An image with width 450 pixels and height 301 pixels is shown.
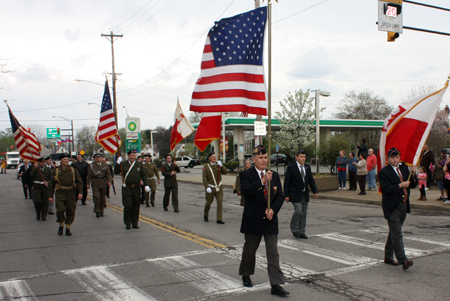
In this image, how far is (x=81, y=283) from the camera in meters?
5.65

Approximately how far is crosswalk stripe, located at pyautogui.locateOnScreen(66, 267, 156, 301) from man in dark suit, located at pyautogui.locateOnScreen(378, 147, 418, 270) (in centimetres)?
375

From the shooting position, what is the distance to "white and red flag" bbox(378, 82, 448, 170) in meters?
7.02

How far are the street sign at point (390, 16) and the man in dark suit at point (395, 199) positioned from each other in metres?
6.70

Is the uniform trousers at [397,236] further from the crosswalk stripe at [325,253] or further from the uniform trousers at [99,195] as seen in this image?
the uniform trousers at [99,195]

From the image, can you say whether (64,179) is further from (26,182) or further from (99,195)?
(26,182)

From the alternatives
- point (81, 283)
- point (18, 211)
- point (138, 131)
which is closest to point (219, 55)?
point (81, 283)

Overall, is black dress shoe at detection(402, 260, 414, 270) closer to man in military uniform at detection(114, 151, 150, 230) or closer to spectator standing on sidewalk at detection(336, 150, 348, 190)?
man in military uniform at detection(114, 151, 150, 230)

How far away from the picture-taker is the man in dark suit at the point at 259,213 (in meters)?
5.11

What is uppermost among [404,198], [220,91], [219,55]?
[219,55]

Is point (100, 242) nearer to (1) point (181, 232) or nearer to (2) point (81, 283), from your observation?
(1) point (181, 232)

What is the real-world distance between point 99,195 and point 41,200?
1692 mm

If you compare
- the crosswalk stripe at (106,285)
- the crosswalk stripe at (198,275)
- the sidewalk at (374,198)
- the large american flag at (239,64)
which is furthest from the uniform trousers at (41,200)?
the sidewalk at (374,198)

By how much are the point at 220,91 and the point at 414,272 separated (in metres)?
5.40

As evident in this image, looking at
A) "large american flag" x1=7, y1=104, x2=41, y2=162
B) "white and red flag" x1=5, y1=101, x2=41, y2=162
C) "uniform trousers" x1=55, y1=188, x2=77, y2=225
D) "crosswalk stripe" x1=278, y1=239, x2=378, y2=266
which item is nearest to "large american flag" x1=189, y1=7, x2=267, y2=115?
"crosswalk stripe" x1=278, y1=239, x2=378, y2=266
